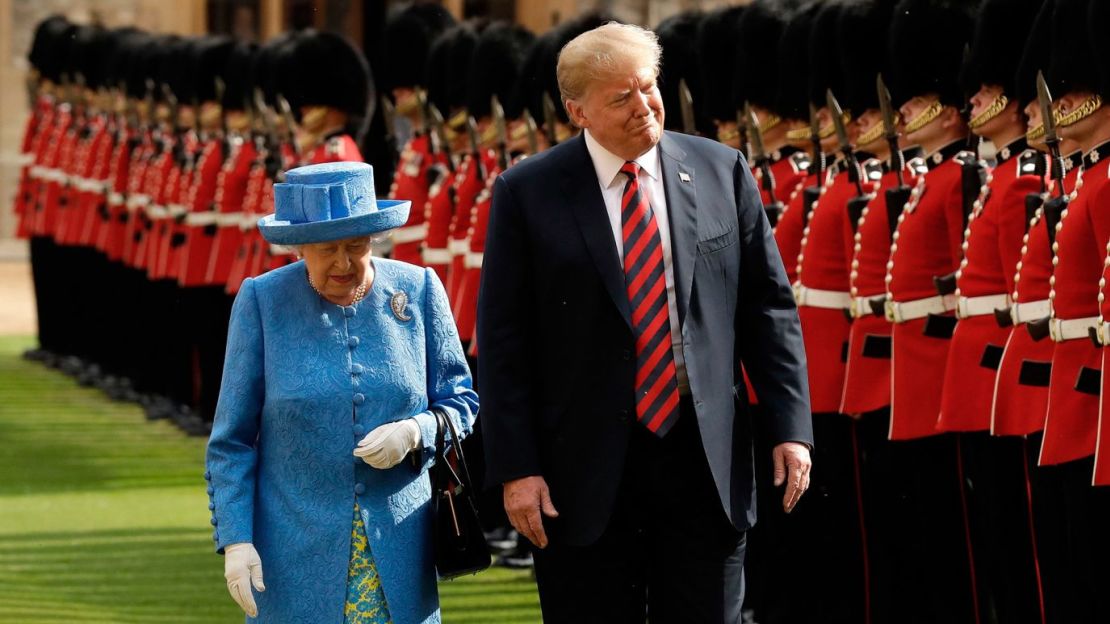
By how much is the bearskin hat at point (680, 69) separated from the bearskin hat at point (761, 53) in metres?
0.31

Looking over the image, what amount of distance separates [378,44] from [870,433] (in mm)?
5471

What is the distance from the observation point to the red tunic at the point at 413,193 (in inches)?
371

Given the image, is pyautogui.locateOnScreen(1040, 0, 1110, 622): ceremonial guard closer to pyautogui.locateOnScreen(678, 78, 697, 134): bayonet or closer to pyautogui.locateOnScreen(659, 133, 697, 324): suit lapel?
pyautogui.locateOnScreen(659, 133, 697, 324): suit lapel

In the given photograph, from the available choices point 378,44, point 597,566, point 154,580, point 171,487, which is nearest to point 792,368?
point 597,566

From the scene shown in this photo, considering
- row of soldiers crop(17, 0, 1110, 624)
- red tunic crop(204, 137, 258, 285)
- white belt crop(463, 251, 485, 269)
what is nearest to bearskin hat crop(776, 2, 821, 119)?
row of soldiers crop(17, 0, 1110, 624)

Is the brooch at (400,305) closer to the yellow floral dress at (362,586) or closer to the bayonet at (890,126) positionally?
the yellow floral dress at (362,586)

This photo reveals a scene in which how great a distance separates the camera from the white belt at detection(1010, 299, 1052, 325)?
17.7ft

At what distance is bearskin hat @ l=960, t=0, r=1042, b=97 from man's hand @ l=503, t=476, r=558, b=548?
2.02 m

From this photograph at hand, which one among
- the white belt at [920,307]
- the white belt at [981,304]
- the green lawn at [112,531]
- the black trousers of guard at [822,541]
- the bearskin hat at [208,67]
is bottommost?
the green lawn at [112,531]

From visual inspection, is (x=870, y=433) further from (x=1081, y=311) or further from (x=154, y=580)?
(x=154, y=580)

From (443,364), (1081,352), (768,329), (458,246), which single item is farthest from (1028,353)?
(458,246)

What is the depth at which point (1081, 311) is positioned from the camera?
5207 millimetres

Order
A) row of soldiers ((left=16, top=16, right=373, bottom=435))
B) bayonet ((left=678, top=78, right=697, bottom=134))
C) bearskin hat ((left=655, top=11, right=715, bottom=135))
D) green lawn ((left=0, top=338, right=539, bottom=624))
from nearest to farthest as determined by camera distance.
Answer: bayonet ((left=678, top=78, right=697, bottom=134)), green lawn ((left=0, top=338, right=539, bottom=624)), bearskin hat ((left=655, top=11, right=715, bottom=135)), row of soldiers ((left=16, top=16, right=373, bottom=435))

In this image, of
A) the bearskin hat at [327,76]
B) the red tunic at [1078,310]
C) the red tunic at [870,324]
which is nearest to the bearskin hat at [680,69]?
the red tunic at [870,324]
